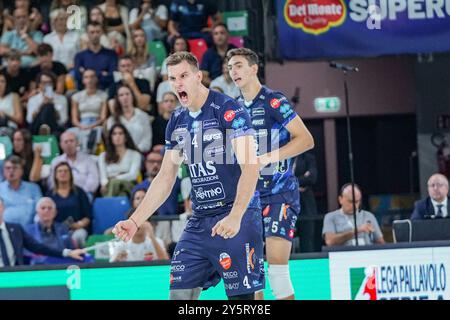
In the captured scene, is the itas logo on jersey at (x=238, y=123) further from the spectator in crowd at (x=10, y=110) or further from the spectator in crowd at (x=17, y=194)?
the spectator in crowd at (x=10, y=110)

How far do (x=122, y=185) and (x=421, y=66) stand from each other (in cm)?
543

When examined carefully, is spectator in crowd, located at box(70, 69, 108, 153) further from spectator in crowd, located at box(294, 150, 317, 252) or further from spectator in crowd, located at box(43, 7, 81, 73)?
spectator in crowd, located at box(294, 150, 317, 252)

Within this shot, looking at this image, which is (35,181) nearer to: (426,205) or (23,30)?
(23,30)

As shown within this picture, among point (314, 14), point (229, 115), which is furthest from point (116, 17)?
point (229, 115)

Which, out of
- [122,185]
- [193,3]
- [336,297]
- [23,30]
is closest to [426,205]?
[336,297]

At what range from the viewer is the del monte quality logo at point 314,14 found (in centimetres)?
1320

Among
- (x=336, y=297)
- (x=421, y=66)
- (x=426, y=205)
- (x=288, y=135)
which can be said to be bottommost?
(x=336, y=297)

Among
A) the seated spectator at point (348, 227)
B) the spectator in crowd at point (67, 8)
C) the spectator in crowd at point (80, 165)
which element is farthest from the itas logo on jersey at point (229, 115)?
the spectator in crowd at point (67, 8)

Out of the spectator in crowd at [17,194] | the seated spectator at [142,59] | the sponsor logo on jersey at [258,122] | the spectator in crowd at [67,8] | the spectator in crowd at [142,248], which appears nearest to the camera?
the sponsor logo on jersey at [258,122]

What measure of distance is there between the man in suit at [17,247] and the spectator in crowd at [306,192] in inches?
92.8

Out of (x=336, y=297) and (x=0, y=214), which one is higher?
(x=0, y=214)

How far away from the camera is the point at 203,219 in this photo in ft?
25.3

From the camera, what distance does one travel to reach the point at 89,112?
14.1m

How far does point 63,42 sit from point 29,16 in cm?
75
